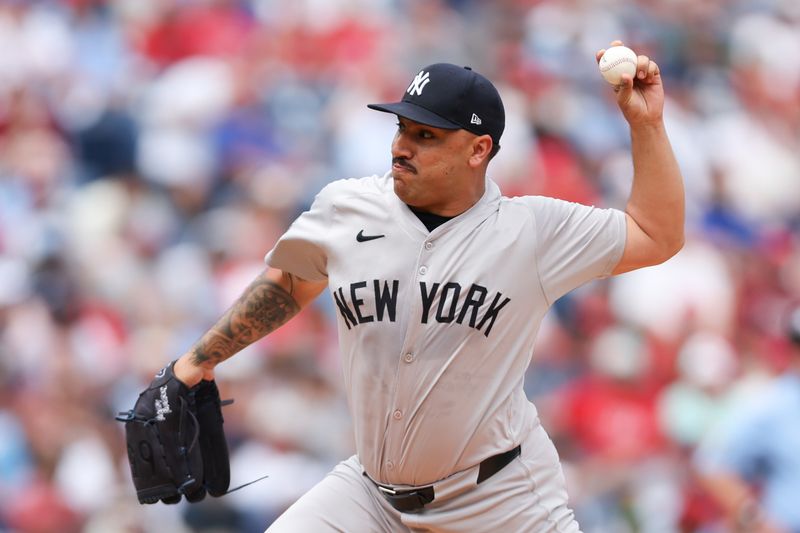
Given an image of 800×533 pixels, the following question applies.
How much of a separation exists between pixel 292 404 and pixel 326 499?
12.6ft

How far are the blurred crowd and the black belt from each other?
2.93 m

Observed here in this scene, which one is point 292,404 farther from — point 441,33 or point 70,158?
point 441,33

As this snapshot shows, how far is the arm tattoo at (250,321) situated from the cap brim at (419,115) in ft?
2.38

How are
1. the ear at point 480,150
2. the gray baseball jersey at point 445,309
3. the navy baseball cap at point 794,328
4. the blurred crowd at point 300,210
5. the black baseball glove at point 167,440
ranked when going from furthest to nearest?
the blurred crowd at point 300,210, the navy baseball cap at point 794,328, the black baseball glove at point 167,440, the ear at point 480,150, the gray baseball jersey at point 445,309

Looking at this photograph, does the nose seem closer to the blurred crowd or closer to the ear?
the ear

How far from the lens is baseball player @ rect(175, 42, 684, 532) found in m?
4.02

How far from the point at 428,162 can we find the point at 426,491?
1.00m

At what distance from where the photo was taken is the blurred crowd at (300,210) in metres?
7.80

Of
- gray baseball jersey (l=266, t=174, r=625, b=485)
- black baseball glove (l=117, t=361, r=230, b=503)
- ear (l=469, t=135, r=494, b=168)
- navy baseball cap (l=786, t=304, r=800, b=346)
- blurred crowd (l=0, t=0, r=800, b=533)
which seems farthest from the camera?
blurred crowd (l=0, t=0, r=800, b=533)

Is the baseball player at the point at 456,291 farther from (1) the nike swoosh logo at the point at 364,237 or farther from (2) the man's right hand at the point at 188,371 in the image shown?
(2) the man's right hand at the point at 188,371

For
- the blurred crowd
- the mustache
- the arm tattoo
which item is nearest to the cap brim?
the mustache

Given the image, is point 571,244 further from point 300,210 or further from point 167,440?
point 300,210

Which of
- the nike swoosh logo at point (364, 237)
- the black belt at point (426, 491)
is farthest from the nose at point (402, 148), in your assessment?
the black belt at point (426, 491)

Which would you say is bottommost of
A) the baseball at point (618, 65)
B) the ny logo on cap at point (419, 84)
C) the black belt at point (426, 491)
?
the black belt at point (426, 491)
